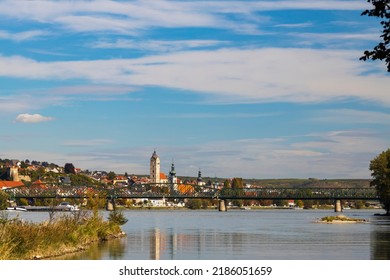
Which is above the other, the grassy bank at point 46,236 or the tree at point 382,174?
the tree at point 382,174

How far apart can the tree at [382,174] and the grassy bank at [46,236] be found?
57.0 metres

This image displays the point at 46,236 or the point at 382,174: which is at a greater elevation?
the point at 382,174

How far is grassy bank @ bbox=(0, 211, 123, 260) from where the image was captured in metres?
30.4

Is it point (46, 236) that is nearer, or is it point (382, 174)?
point (46, 236)

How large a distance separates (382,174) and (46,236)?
7118 cm

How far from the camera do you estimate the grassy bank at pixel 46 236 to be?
99.7 feet

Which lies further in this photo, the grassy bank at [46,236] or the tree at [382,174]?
the tree at [382,174]

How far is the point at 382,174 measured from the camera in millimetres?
99875

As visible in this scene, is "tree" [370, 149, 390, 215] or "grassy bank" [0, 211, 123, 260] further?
"tree" [370, 149, 390, 215]

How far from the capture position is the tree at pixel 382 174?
318ft

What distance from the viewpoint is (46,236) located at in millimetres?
34688

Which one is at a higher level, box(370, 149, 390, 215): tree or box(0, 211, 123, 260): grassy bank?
box(370, 149, 390, 215): tree

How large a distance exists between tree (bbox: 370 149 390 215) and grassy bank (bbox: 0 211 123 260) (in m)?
57.0
